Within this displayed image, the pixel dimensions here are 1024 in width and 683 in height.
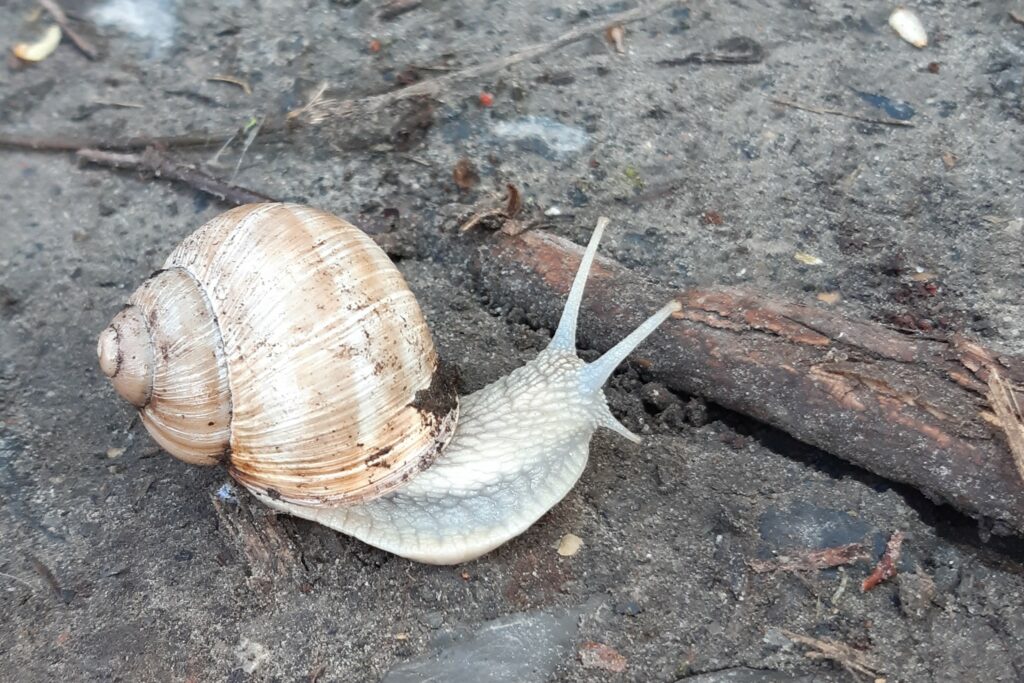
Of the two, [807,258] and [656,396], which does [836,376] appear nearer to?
[656,396]

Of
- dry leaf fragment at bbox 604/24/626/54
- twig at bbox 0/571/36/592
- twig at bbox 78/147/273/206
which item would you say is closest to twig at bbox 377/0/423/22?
dry leaf fragment at bbox 604/24/626/54

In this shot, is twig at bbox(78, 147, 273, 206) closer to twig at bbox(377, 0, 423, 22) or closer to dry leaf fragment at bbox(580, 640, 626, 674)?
twig at bbox(377, 0, 423, 22)

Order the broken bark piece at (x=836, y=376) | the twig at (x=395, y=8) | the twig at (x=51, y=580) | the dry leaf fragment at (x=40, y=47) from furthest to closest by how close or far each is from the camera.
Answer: the twig at (x=395, y=8) → the dry leaf fragment at (x=40, y=47) → the twig at (x=51, y=580) → the broken bark piece at (x=836, y=376)

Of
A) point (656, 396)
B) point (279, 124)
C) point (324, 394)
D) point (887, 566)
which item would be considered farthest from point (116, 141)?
point (887, 566)

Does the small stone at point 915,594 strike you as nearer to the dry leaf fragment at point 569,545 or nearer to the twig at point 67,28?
the dry leaf fragment at point 569,545

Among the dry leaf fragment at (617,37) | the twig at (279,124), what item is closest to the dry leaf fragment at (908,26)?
the dry leaf fragment at (617,37)
